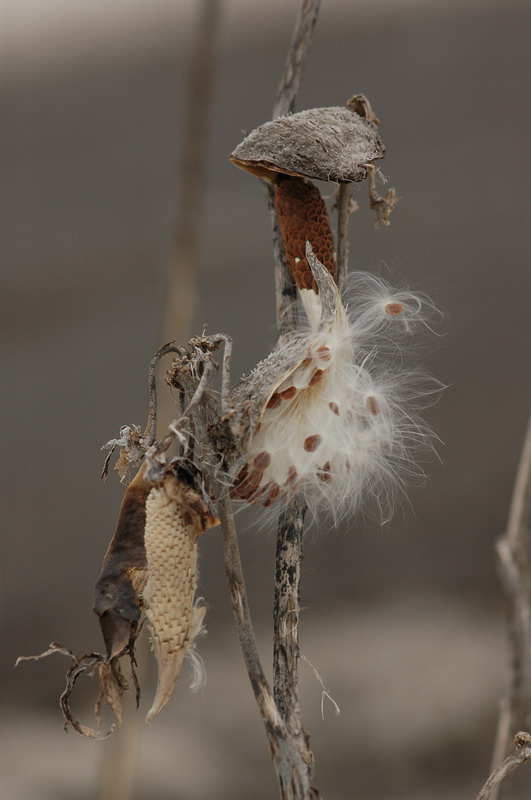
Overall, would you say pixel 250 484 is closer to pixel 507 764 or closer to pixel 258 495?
pixel 258 495

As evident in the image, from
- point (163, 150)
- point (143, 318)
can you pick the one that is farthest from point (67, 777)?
point (163, 150)

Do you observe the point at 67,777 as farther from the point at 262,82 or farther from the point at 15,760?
the point at 262,82

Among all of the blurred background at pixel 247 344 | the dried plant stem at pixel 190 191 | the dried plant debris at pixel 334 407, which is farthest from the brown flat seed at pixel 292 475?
the blurred background at pixel 247 344

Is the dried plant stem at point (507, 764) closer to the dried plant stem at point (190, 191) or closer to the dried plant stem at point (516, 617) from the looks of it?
the dried plant stem at point (516, 617)

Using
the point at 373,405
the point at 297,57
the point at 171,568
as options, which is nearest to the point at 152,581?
the point at 171,568

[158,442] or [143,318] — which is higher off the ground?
[143,318]

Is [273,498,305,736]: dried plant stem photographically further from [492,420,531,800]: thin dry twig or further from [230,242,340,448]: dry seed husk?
[492,420,531,800]: thin dry twig
